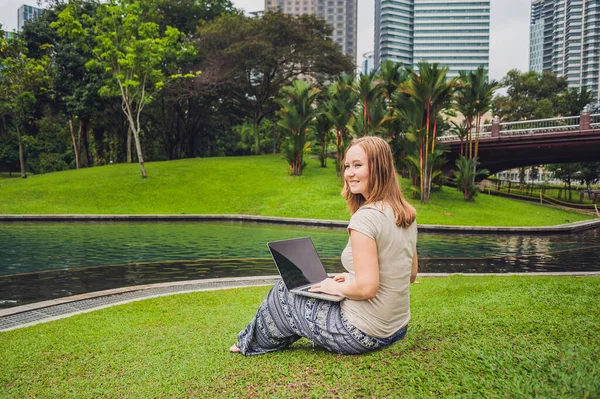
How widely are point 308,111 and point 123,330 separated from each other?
80.5 ft

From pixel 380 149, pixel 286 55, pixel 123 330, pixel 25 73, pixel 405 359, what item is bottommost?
pixel 123 330

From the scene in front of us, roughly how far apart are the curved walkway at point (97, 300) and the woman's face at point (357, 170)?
4.58m

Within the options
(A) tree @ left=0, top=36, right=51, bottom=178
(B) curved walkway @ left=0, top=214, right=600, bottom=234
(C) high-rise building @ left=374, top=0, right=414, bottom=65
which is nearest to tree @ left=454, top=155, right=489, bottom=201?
(B) curved walkway @ left=0, top=214, right=600, bottom=234

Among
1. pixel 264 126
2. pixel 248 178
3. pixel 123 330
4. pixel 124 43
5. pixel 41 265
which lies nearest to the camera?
pixel 123 330

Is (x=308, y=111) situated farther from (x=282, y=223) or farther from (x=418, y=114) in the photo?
(x=282, y=223)

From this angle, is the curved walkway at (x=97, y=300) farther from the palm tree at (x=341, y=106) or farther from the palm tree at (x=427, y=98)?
the palm tree at (x=341, y=106)

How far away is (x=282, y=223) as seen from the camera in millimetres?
20406

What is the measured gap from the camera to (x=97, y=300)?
6918mm

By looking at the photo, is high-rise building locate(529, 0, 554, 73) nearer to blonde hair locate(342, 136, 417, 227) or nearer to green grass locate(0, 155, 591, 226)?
green grass locate(0, 155, 591, 226)

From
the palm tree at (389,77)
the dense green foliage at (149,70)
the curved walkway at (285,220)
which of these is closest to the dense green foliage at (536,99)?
the dense green foliage at (149,70)

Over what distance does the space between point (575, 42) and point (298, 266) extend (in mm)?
135727

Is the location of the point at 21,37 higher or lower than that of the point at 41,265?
higher

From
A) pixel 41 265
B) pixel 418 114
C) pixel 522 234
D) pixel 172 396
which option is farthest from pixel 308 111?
pixel 172 396

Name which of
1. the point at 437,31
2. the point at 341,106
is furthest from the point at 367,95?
the point at 437,31
